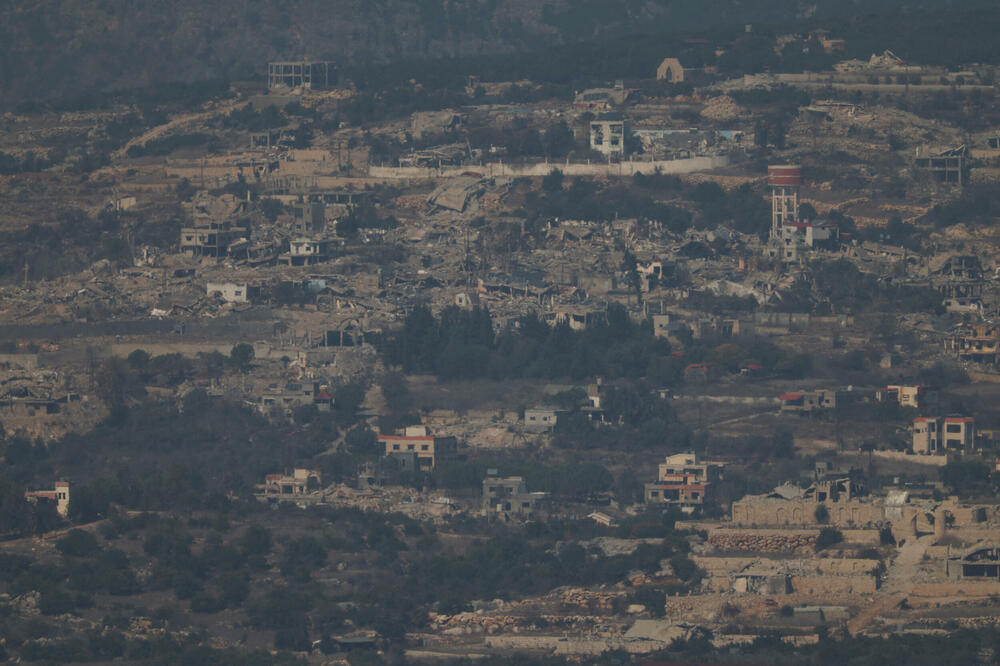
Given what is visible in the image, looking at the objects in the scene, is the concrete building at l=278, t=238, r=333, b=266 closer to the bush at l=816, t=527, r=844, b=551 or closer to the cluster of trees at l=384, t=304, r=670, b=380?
the cluster of trees at l=384, t=304, r=670, b=380

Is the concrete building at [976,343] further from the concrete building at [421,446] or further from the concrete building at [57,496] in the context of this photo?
the concrete building at [57,496]

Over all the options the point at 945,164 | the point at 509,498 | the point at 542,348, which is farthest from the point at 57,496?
the point at 945,164

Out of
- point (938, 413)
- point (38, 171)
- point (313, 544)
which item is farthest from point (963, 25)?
point (313, 544)

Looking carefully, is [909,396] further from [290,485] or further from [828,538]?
[828,538]

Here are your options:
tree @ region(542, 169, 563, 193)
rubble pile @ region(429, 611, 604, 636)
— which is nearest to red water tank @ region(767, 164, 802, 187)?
tree @ region(542, 169, 563, 193)

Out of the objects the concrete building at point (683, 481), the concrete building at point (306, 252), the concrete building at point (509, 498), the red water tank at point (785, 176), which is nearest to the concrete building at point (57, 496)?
the concrete building at point (509, 498)

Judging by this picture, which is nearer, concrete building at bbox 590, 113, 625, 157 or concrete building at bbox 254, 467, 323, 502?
concrete building at bbox 254, 467, 323, 502

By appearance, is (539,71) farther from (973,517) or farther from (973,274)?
(973,517)
